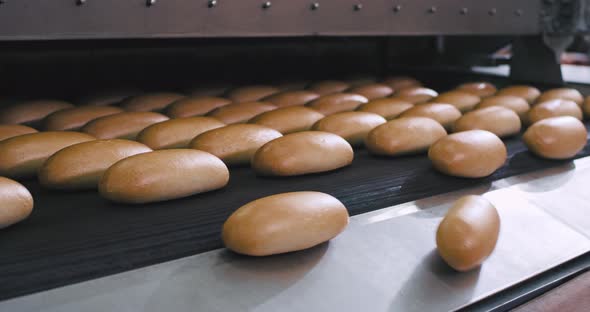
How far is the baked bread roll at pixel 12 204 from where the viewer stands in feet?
1.66

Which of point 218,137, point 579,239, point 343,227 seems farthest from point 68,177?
point 579,239

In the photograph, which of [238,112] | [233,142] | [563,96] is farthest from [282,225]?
[563,96]

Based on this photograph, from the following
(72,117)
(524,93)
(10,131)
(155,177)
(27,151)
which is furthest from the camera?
(524,93)

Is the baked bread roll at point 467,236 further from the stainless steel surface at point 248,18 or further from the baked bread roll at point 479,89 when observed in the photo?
the baked bread roll at point 479,89

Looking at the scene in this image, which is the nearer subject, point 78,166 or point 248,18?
point 78,166

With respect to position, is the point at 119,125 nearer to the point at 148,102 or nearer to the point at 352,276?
the point at 148,102

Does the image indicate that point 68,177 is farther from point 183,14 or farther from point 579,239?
point 579,239

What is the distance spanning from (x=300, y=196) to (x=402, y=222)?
0.15m

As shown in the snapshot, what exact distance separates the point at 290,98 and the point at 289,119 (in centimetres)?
26

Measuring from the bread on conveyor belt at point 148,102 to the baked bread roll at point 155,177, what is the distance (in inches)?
20.3

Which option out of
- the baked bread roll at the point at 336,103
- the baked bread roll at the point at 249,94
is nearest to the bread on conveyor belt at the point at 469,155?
the baked bread roll at the point at 336,103

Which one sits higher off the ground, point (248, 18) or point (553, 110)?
point (248, 18)

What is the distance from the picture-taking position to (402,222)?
0.60 m

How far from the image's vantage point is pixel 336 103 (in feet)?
3.69
